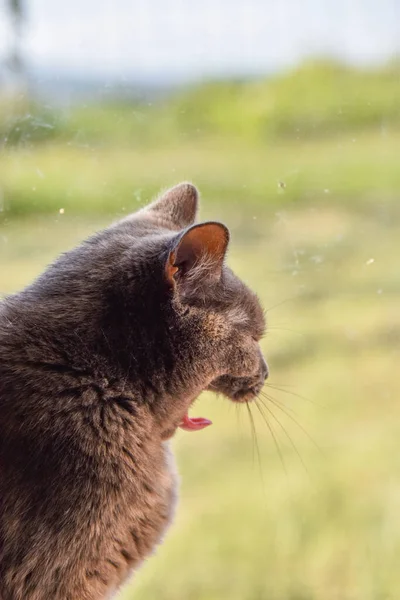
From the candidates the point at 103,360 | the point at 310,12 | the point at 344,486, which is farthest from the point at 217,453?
the point at 310,12

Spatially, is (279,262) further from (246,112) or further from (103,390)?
(103,390)

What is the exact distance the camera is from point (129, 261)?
0.97 m

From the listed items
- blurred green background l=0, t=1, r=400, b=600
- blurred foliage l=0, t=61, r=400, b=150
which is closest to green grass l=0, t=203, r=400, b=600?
blurred green background l=0, t=1, r=400, b=600

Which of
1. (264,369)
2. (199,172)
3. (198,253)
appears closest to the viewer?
(198,253)

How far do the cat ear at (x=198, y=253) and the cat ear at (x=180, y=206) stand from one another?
0.20m

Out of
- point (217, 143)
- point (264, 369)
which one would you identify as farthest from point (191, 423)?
point (217, 143)

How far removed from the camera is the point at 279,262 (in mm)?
1411

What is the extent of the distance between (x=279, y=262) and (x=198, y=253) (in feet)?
1.68

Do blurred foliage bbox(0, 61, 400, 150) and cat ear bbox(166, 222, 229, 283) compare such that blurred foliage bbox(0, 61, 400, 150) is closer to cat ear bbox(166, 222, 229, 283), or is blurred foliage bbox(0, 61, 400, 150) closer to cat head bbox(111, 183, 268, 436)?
cat head bbox(111, 183, 268, 436)

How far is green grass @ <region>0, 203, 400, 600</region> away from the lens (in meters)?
1.38

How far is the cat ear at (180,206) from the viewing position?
113 centimetres

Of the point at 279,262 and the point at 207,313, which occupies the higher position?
the point at 207,313

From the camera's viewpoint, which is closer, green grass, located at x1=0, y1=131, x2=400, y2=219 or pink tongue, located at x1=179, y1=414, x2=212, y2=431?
pink tongue, located at x1=179, y1=414, x2=212, y2=431

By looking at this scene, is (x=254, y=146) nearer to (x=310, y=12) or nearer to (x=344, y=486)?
(x=310, y=12)
